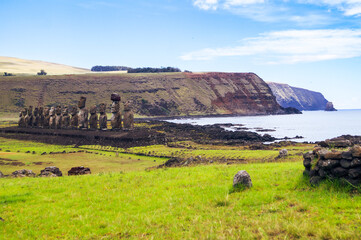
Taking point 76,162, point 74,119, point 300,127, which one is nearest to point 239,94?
point 300,127

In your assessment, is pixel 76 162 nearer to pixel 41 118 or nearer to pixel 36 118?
pixel 41 118

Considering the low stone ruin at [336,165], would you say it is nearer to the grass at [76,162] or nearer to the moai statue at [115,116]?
the grass at [76,162]

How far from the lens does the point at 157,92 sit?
13700 centimetres

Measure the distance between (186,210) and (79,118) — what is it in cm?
3922

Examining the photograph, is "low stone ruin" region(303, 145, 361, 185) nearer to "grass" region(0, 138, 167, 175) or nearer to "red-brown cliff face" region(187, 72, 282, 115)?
"grass" region(0, 138, 167, 175)

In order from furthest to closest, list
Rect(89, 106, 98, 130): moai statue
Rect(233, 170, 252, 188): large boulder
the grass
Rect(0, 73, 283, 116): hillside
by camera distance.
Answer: Rect(0, 73, 283, 116): hillside < Rect(89, 106, 98, 130): moai statue < the grass < Rect(233, 170, 252, 188): large boulder

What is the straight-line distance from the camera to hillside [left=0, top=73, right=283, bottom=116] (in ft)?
361

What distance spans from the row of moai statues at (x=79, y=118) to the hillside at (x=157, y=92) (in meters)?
49.1

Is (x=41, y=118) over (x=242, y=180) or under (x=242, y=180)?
under

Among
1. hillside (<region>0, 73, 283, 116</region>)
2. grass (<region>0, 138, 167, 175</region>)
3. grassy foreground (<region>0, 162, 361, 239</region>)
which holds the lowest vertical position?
grass (<region>0, 138, 167, 175</region>)

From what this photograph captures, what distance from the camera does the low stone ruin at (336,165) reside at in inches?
340

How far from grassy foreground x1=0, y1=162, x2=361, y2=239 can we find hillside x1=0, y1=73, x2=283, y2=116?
9635 cm

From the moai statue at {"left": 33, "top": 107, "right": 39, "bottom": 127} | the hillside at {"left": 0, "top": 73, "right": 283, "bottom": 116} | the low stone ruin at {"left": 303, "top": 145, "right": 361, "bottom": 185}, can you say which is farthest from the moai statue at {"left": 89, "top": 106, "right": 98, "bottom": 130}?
the hillside at {"left": 0, "top": 73, "right": 283, "bottom": 116}

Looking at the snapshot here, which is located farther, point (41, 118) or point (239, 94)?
point (239, 94)
